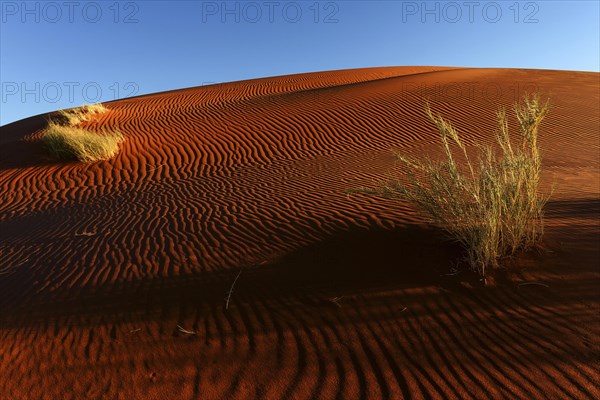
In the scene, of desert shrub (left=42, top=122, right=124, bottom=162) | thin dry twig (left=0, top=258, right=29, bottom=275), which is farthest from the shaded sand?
desert shrub (left=42, top=122, right=124, bottom=162)

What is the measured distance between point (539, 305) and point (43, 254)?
6460mm

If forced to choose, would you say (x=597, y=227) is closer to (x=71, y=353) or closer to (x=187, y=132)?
(x=71, y=353)

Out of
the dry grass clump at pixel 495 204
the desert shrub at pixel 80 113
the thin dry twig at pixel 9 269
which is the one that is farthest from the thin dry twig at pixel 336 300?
the desert shrub at pixel 80 113

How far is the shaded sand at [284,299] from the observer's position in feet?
9.98

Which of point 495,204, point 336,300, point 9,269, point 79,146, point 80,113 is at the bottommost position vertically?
point 336,300

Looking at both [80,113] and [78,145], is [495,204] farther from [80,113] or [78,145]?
[80,113]

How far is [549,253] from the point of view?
163 inches

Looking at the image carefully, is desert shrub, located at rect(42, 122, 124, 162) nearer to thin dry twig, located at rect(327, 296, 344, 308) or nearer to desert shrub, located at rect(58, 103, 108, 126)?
desert shrub, located at rect(58, 103, 108, 126)

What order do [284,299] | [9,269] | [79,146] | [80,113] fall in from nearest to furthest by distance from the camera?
[284,299], [9,269], [79,146], [80,113]

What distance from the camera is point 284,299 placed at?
4.01 metres

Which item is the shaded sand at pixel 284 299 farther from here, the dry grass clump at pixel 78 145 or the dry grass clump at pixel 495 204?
the dry grass clump at pixel 78 145

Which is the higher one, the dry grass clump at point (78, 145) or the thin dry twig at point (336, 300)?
the dry grass clump at point (78, 145)

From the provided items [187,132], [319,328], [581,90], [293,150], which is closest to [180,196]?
[293,150]

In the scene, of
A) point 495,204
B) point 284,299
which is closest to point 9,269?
point 284,299
